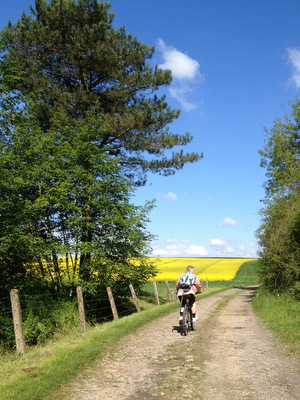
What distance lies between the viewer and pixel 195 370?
6.75 meters

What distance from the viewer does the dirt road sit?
Result: 5.60 metres

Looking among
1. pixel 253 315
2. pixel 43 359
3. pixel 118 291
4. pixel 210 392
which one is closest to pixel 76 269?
pixel 118 291

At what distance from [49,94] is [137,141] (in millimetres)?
6206

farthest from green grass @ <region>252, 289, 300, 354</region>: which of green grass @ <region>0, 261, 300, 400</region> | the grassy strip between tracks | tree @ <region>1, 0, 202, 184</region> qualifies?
tree @ <region>1, 0, 202, 184</region>

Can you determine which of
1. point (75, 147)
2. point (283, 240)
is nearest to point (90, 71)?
point (75, 147)

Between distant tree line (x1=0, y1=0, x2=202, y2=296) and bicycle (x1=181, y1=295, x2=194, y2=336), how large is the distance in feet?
22.3

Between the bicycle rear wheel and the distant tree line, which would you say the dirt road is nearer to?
the bicycle rear wheel

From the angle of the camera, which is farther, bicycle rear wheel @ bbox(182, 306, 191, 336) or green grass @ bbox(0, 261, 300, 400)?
bicycle rear wheel @ bbox(182, 306, 191, 336)

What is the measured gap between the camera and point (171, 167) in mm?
25016

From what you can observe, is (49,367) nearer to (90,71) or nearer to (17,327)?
(17,327)

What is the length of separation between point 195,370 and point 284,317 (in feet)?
24.7

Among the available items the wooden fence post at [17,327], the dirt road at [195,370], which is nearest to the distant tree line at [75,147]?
the wooden fence post at [17,327]

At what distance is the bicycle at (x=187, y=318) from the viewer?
10555 millimetres

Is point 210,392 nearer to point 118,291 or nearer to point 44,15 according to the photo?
point 118,291
